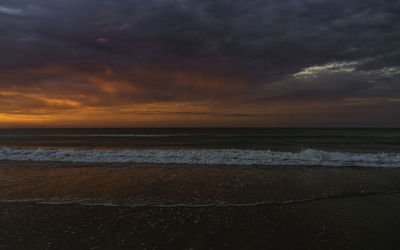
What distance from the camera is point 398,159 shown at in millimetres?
15773

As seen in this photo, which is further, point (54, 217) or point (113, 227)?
point (54, 217)

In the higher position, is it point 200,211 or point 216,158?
point 216,158

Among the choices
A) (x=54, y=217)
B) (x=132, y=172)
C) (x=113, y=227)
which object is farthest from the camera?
(x=132, y=172)

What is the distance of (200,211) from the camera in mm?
6594

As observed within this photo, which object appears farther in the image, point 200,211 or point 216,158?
point 216,158

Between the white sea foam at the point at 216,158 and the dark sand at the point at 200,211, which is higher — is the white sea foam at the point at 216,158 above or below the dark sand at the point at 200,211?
above

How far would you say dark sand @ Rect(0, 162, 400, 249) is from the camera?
193 inches

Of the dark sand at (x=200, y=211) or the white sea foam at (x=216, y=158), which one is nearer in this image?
the dark sand at (x=200, y=211)

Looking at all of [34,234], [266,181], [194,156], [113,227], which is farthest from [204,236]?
[194,156]

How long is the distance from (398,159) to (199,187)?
592 inches

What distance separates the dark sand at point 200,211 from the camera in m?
4.91

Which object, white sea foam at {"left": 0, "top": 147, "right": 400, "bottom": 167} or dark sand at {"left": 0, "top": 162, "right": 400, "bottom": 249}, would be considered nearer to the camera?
dark sand at {"left": 0, "top": 162, "right": 400, "bottom": 249}

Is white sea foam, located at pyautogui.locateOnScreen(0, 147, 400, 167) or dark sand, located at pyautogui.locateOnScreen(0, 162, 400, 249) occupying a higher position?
white sea foam, located at pyautogui.locateOnScreen(0, 147, 400, 167)

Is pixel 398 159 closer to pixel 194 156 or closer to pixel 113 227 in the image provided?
pixel 194 156
